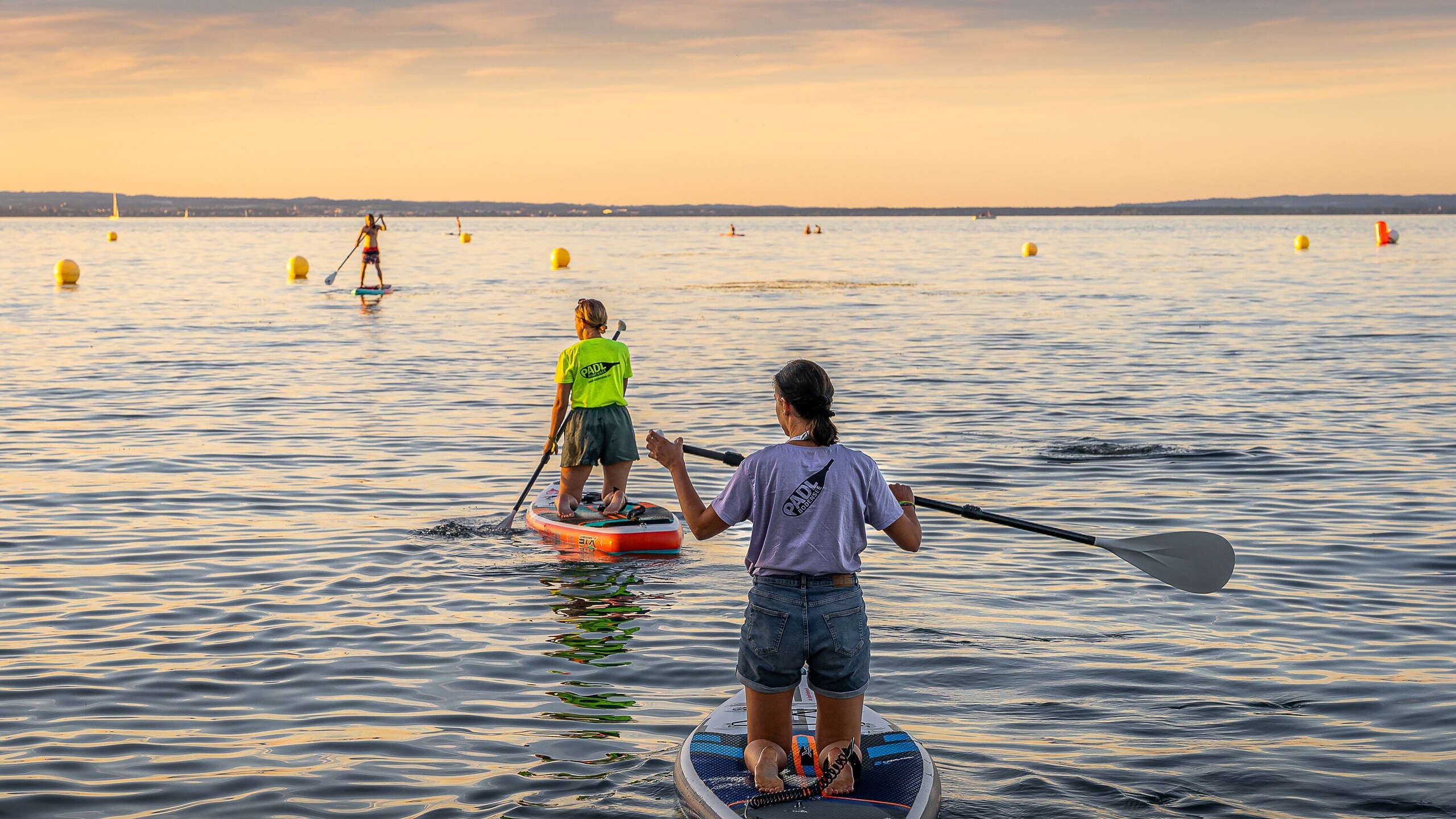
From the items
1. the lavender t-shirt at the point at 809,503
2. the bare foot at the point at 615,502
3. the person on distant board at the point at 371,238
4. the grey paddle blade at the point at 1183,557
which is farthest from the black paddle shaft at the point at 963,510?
the person on distant board at the point at 371,238

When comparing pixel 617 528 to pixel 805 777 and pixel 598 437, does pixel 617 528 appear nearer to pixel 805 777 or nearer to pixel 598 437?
pixel 598 437

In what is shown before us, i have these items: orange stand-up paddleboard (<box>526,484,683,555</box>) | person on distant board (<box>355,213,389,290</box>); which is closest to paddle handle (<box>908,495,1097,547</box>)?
orange stand-up paddleboard (<box>526,484,683,555</box>)

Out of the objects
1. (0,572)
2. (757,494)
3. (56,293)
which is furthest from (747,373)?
(56,293)

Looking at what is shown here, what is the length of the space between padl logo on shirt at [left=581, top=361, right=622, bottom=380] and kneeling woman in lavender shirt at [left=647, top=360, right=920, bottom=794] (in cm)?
524

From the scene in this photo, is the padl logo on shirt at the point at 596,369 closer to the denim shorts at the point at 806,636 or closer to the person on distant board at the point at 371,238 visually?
the denim shorts at the point at 806,636

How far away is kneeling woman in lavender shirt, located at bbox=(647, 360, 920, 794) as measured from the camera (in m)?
5.51

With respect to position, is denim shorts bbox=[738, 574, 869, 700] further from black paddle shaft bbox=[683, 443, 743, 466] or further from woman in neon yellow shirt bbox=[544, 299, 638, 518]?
woman in neon yellow shirt bbox=[544, 299, 638, 518]

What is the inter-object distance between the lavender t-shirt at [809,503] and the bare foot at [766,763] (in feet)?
2.43

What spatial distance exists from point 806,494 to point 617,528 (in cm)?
562

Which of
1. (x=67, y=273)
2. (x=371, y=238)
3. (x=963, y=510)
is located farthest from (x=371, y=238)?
(x=963, y=510)

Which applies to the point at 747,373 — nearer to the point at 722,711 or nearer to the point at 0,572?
the point at 0,572

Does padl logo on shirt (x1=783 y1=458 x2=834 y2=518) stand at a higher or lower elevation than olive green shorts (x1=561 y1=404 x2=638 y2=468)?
higher

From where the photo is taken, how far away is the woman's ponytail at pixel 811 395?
542 centimetres

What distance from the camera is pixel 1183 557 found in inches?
308
